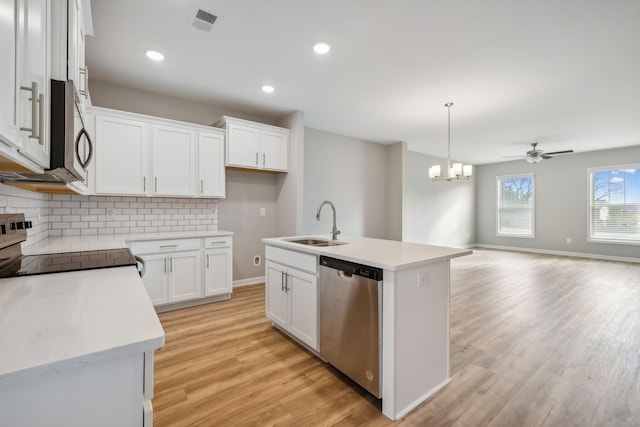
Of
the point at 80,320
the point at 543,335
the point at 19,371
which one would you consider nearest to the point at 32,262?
the point at 80,320

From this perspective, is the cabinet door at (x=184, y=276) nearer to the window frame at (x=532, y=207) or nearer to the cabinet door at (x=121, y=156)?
the cabinet door at (x=121, y=156)

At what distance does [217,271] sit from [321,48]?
9.04 ft

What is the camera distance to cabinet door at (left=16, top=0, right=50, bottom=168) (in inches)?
29.7

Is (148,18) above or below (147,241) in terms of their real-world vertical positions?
above

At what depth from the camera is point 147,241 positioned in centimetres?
303

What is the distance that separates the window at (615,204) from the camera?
625 cm

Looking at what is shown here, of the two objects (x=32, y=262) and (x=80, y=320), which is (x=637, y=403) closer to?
(x=80, y=320)

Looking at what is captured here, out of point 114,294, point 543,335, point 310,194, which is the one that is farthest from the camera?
point 310,194

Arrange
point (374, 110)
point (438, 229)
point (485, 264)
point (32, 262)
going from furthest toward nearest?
1. point (438, 229)
2. point (485, 264)
3. point (374, 110)
4. point (32, 262)

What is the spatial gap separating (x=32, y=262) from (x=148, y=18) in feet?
6.44

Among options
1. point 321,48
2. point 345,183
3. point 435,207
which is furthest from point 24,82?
point 435,207

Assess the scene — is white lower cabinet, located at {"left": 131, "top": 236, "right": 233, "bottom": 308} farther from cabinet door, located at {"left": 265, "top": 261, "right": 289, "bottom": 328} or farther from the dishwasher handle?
the dishwasher handle

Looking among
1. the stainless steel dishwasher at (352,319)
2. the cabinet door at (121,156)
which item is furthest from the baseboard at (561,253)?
the cabinet door at (121,156)

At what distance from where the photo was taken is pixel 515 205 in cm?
813
